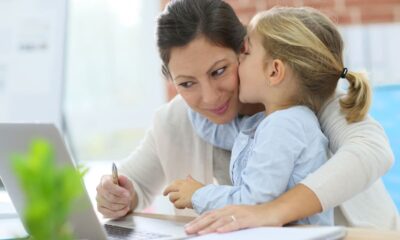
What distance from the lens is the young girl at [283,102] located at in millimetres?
1027

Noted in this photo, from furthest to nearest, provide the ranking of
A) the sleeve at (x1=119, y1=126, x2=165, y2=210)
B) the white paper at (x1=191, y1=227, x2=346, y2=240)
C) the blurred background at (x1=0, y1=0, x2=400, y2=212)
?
the blurred background at (x1=0, y1=0, x2=400, y2=212) → the sleeve at (x1=119, y1=126, x2=165, y2=210) → the white paper at (x1=191, y1=227, x2=346, y2=240)

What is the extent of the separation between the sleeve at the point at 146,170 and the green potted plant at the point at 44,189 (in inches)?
50.4

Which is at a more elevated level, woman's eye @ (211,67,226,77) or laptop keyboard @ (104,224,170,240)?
woman's eye @ (211,67,226,77)

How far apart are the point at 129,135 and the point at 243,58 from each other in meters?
1.85

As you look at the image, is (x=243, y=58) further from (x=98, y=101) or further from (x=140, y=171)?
(x=98, y=101)

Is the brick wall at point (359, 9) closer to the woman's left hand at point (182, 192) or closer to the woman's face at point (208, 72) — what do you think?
the woman's face at point (208, 72)

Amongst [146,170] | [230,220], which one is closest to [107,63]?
[146,170]

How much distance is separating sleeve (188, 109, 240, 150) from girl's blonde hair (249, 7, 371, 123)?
0.25 meters

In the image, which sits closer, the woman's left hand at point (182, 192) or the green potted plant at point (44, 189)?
the green potted plant at point (44, 189)

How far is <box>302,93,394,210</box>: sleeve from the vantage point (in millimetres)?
985

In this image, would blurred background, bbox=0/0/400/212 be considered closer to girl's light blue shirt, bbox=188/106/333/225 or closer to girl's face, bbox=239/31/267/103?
girl's face, bbox=239/31/267/103

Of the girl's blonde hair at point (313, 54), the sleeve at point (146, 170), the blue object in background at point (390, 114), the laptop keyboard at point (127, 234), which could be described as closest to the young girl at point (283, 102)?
the girl's blonde hair at point (313, 54)

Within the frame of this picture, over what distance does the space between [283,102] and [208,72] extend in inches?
7.7

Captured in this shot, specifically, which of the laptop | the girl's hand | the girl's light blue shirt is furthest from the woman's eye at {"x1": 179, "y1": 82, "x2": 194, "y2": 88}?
the girl's hand
